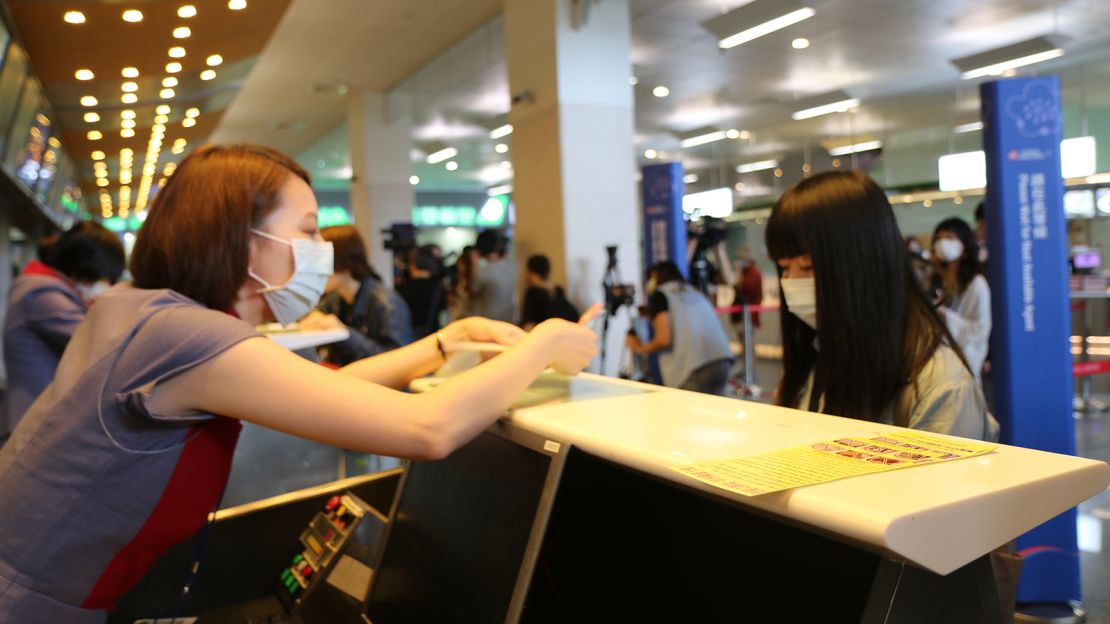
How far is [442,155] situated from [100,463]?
14.9m

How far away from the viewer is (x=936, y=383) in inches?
54.7

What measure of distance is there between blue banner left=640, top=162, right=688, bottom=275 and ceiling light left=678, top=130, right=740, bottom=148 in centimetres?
416

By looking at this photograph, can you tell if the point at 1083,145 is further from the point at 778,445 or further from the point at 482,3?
the point at 778,445

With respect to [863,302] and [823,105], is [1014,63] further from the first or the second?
[863,302]

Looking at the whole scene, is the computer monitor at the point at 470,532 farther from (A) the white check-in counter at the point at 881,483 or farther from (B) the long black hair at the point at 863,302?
(B) the long black hair at the point at 863,302

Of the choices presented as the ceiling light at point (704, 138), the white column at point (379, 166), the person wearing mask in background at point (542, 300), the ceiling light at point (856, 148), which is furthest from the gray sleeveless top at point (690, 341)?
the white column at point (379, 166)

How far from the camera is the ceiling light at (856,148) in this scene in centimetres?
977

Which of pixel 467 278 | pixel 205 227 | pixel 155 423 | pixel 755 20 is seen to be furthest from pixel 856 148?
pixel 155 423

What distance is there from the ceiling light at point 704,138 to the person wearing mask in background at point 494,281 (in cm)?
574

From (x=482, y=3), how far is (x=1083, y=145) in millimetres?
6405

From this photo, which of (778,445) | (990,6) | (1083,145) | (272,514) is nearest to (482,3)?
(990,6)

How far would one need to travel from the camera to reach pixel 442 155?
1546cm

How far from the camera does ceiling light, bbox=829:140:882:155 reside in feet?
32.0

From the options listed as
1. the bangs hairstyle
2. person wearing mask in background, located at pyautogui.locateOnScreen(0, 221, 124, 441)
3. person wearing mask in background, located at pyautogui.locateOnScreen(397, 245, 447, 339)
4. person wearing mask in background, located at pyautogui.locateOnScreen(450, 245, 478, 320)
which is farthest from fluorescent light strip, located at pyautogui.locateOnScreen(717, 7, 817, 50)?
the bangs hairstyle
